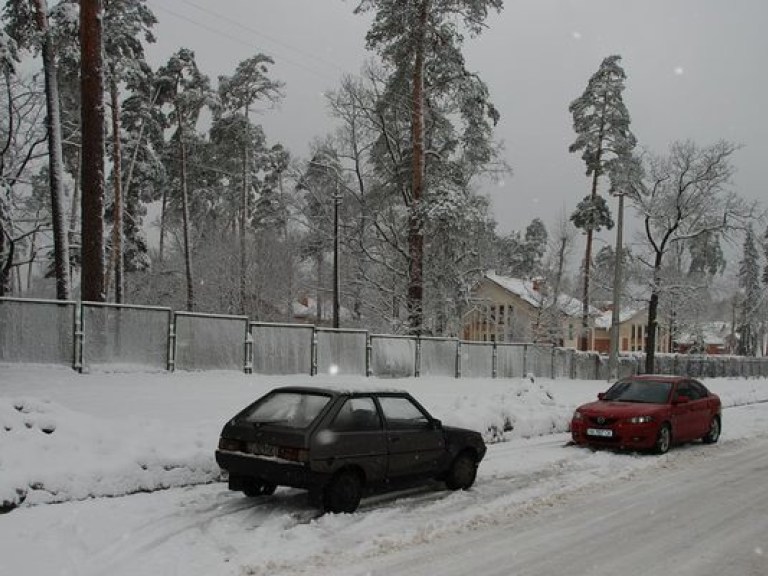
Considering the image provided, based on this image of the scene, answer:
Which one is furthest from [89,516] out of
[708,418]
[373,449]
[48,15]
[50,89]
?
[48,15]

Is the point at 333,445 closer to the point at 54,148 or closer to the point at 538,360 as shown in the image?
the point at 54,148

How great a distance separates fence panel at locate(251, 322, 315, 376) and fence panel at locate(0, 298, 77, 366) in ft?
17.1

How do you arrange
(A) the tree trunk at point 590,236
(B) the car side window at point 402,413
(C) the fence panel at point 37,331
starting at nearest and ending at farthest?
(B) the car side window at point 402,413 < (C) the fence panel at point 37,331 < (A) the tree trunk at point 590,236

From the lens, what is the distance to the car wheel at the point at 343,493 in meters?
8.45

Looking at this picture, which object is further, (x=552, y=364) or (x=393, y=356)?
(x=552, y=364)

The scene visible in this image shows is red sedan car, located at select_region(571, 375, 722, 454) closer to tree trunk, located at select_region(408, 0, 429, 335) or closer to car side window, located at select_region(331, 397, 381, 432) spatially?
car side window, located at select_region(331, 397, 381, 432)

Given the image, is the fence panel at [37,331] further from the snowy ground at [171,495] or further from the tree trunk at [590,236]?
the tree trunk at [590,236]

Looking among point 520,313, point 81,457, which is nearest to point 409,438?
point 81,457

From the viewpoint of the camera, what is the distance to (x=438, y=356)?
86.9 ft

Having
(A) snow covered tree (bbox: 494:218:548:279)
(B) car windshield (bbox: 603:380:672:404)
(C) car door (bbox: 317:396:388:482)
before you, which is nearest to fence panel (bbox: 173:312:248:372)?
(B) car windshield (bbox: 603:380:672:404)

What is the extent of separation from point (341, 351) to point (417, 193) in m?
8.34

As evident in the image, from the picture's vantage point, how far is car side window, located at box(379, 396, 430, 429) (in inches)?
376

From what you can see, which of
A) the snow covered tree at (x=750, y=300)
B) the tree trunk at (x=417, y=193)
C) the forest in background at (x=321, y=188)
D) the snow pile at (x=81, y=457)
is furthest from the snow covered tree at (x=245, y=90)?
the snow covered tree at (x=750, y=300)

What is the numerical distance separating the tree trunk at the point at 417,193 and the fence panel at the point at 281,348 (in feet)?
23.0
